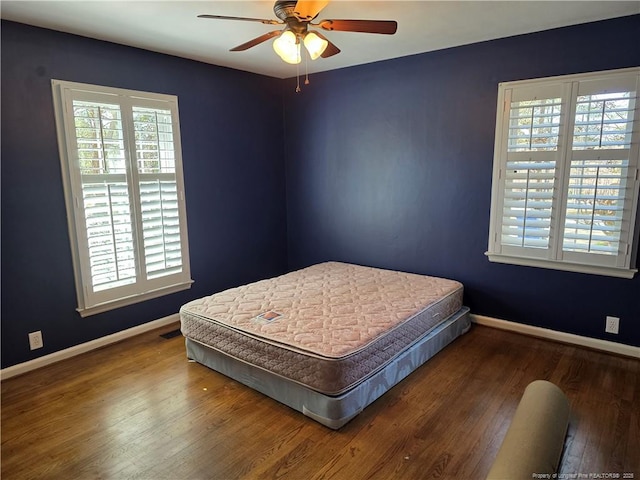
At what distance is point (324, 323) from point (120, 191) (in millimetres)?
1999

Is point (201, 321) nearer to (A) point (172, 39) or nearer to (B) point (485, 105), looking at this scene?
(A) point (172, 39)

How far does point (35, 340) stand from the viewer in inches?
119

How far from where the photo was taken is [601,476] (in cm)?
192

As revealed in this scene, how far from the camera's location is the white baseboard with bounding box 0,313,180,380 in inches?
115

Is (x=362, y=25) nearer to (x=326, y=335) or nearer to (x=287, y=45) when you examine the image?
(x=287, y=45)

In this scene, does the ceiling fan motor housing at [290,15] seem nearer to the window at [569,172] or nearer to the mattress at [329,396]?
the window at [569,172]

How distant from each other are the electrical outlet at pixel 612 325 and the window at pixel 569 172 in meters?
0.36

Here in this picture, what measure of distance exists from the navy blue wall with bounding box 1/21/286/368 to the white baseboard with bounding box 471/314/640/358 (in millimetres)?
2502

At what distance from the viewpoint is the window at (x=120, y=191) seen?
10.1 ft

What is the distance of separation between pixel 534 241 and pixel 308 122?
2685 mm

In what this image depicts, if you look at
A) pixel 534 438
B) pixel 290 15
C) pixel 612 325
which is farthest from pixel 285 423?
pixel 612 325

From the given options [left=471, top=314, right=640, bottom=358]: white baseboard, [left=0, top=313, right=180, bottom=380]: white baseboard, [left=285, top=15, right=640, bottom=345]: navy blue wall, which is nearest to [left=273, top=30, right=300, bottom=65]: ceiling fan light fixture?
[left=285, top=15, right=640, bottom=345]: navy blue wall

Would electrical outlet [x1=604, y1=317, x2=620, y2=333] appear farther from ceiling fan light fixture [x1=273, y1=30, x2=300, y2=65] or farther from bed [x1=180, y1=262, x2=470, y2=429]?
ceiling fan light fixture [x1=273, y1=30, x2=300, y2=65]

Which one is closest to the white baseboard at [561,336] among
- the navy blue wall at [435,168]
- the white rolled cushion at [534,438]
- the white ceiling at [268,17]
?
the navy blue wall at [435,168]
